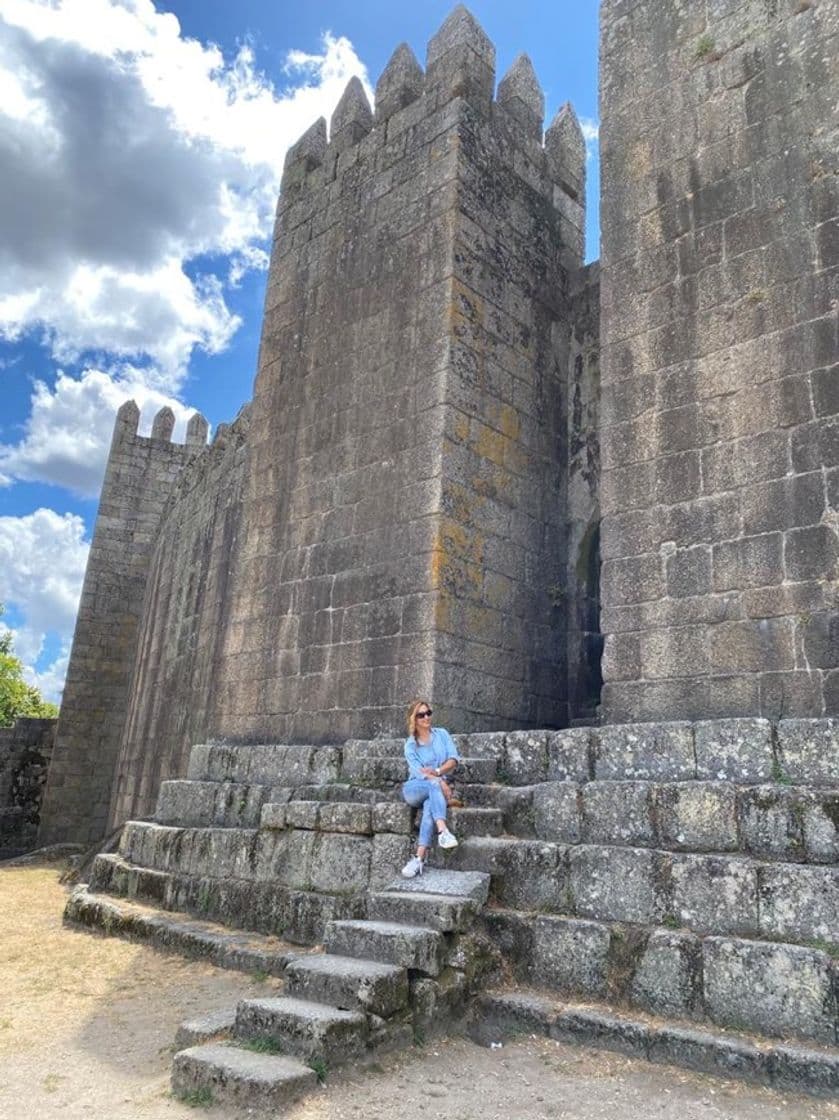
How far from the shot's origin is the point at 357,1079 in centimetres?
345

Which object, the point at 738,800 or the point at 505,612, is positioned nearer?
the point at 738,800

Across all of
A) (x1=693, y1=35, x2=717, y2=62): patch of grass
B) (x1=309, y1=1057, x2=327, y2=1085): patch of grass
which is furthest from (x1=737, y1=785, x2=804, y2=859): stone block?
(x1=693, y1=35, x2=717, y2=62): patch of grass

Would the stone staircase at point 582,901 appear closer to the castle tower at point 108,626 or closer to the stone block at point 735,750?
the stone block at point 735,750

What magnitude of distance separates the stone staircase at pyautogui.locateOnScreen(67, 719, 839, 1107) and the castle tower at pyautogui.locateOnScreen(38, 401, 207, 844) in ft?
49.6

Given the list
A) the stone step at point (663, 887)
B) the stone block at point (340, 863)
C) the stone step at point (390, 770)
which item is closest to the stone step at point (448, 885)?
the stone step at point (663, 887)

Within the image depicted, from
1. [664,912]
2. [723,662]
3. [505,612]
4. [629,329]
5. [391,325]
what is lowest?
[664,912]

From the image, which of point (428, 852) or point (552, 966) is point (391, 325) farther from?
point (552, 966)

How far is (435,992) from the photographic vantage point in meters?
3.97

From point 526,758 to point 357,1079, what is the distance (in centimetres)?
220

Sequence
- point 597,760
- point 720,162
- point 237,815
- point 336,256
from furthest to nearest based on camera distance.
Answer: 1. point 336,256
2. point 237,815
3. point 720,162
4. point 597,760

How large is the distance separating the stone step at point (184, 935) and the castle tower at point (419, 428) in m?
1.67

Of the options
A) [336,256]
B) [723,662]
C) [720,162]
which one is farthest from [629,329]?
[336,256]

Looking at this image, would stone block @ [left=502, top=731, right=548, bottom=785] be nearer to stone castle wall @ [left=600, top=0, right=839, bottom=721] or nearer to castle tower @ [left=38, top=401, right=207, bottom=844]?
stone castle wall @ [left=600, top=0, right=839, bottom=721]

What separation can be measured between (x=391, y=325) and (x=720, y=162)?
2927 mm
